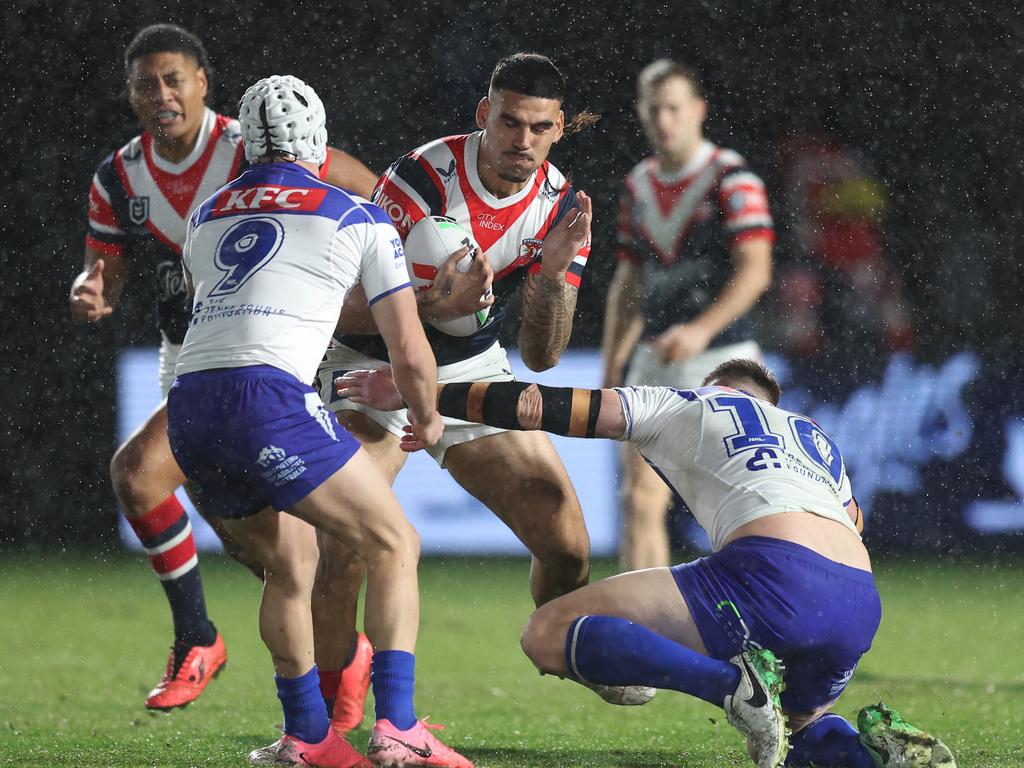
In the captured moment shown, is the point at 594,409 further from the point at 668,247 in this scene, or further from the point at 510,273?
the point at 668,247

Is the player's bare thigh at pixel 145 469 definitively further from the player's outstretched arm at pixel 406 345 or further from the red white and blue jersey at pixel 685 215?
the red white and blue jersey at pixel 685 215

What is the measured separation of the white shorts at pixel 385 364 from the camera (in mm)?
4512

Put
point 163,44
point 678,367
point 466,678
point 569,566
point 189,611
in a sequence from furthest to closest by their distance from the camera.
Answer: point 678,367 → point 466,678 → point 163,44 → point 189,611 → point 569,566

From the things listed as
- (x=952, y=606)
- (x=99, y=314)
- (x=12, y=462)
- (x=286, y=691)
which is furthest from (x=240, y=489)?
(x=12, y=462)

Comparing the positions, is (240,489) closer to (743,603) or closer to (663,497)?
(743,603)

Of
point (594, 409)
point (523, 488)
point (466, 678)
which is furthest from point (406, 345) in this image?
point (466, 678)

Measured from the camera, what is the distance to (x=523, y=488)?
4.59 m

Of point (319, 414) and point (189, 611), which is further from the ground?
point (319, 414)

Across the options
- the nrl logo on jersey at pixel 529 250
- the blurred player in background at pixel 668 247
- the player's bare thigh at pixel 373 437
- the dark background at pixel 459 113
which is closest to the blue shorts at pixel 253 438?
the player's bare thigh at pixel 373 437

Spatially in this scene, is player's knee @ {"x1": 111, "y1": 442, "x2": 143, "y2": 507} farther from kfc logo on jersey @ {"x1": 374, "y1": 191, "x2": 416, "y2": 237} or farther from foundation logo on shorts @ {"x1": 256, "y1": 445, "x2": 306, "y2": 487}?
foundation logo on shorts @ {"x1": 256, "y1": 445, "x2": 306, "y2": 487}

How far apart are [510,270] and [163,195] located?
1.58 m

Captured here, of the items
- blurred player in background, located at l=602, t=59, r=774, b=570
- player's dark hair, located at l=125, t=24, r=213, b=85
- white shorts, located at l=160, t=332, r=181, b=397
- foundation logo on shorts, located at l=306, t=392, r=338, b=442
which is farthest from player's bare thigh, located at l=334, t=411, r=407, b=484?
blurred player in background, located at l=602, t=59, r=774, b=570

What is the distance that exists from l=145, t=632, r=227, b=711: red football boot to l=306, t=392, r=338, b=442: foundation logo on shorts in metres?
1.90

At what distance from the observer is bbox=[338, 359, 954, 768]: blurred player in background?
3562 mm
